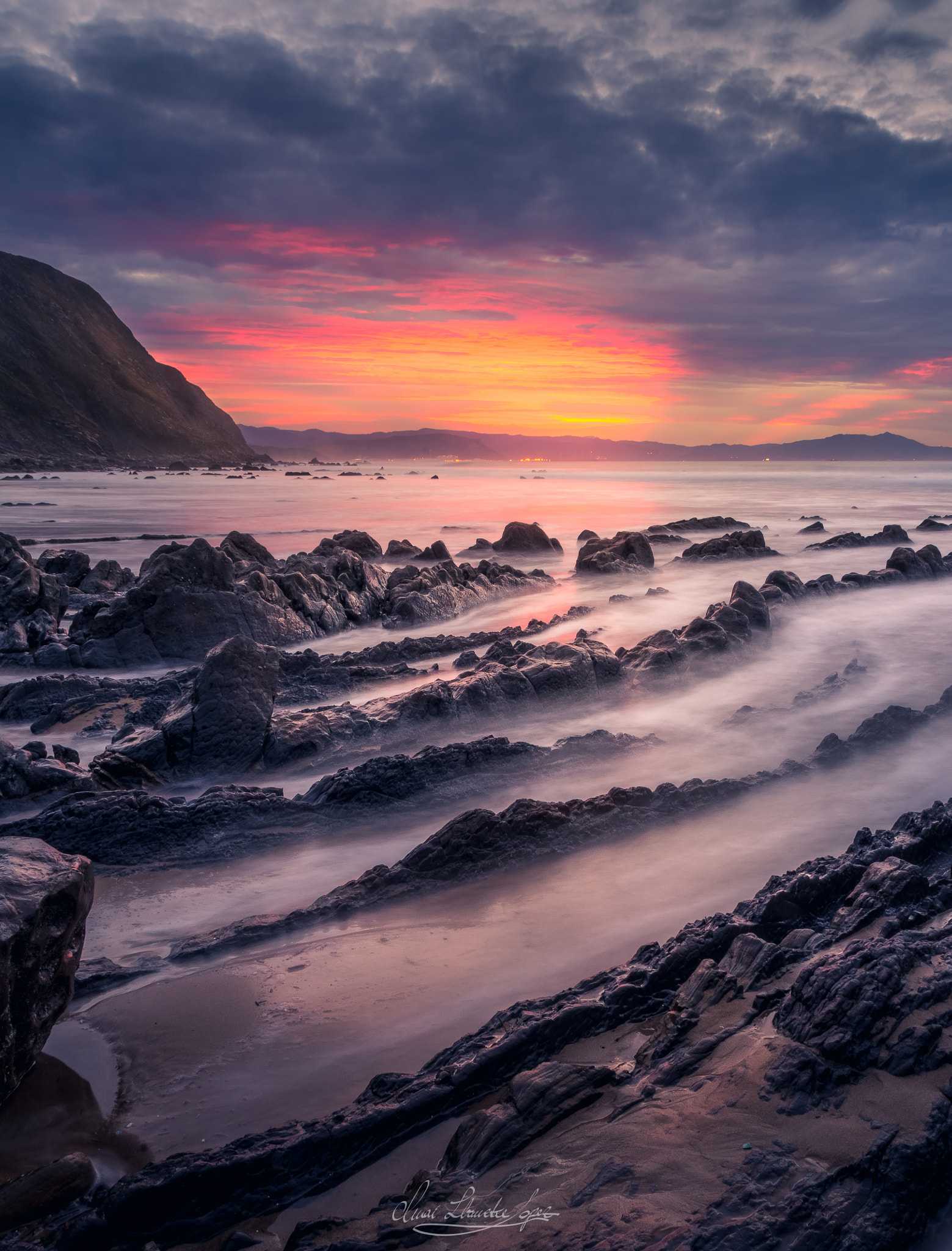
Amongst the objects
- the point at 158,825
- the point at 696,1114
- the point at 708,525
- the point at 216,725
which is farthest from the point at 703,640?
the point at 708,525

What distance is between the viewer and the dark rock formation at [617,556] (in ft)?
52.9

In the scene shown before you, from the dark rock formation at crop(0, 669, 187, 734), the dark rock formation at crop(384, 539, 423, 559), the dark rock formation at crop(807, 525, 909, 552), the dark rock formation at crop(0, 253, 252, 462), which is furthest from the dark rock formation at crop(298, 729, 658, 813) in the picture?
the dark rock formation at crop(0, 253, 252, 462)

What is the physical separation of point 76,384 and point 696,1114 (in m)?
118

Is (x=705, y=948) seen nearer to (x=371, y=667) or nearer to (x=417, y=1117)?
(x=417, y=1117)

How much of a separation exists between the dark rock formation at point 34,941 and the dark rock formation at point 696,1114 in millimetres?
691

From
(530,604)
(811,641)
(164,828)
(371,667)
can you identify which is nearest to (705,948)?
(164,828)

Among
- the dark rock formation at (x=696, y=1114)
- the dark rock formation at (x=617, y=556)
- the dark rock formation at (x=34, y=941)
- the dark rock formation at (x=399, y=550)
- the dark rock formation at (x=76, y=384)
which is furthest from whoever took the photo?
the dark rock formation at (x=76, y=384)

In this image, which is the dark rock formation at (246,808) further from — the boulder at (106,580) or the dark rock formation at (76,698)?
the boulder at (106,580)

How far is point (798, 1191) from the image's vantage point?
1892 millimetres

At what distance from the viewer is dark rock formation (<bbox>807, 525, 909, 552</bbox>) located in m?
20.0

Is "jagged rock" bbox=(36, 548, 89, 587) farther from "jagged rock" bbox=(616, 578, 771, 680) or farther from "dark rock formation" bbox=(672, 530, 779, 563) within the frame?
"dark rock formation" bbox=(672, 530, 779, 563)

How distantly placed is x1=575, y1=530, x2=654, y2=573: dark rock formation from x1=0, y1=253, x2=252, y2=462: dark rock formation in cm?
8513

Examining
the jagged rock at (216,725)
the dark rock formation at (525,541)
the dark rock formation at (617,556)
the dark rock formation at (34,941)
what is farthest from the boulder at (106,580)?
the dark rock formation at (34,941)

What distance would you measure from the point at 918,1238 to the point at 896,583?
13.7 meters
